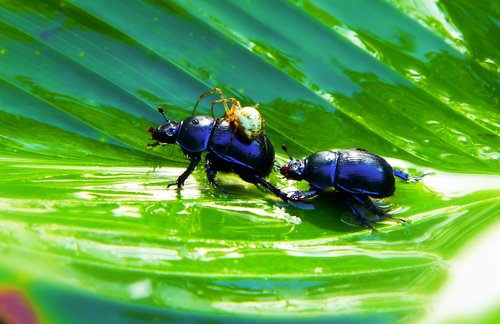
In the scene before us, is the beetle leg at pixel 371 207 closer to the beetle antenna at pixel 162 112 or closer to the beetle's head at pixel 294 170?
the beetle's head at pixel 294 170

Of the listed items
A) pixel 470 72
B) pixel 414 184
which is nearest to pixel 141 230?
pixel 414 184

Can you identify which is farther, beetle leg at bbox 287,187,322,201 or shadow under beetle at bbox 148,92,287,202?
shadow under beetle at bbox 148,92,287,202

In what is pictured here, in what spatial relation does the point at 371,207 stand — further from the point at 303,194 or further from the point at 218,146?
the point at 218,146

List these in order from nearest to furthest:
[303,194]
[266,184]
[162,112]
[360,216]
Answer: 1. [360,216]
2. [303,194]
3. [266,184]
4. [162,112]

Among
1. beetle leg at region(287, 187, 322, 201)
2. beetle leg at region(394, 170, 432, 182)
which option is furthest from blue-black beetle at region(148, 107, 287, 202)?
beetle leg at region(394, 170, 432, 182)

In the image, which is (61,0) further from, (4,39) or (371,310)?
(371,310)

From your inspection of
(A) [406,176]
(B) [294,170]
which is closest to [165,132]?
(B) [294,170]

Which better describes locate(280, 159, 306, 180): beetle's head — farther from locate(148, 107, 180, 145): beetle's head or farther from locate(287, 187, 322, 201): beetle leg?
locate(148, 107, 180, 145): beetle's head

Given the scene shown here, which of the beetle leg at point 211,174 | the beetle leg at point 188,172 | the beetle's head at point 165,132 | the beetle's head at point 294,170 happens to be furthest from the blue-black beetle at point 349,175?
the beetle's head at point 165,132
